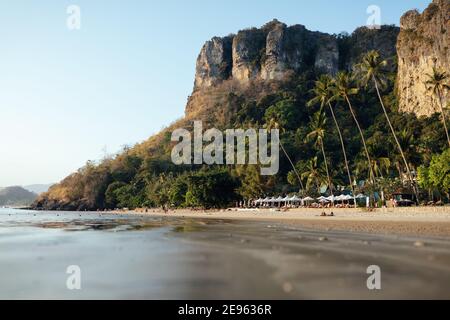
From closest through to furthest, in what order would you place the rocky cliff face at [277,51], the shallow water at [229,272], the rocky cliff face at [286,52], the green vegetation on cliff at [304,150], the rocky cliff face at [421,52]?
the shallow water at [229,272]
the green vegetation on cliff at [304,150]
the rocky cliff face at [421,52]
the rocky cliff face at [286,52]
the rocky cliff face at [277,51]

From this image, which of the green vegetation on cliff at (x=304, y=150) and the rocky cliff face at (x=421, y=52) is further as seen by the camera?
the rocky cliff face at (x=421, y=52)

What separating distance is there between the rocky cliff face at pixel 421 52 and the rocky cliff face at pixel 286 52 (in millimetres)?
57964

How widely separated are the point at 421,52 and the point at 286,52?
77.6 m

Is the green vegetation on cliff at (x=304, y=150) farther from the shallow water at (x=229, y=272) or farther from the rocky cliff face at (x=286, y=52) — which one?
the shallow water at (x=229, y=272)

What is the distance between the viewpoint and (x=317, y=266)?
12961 mm

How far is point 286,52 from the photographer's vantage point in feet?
604

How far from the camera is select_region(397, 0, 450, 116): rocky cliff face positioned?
348ft

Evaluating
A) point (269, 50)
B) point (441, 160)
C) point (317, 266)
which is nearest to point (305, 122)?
point (269, 50)

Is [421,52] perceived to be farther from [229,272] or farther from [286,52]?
[229,272]

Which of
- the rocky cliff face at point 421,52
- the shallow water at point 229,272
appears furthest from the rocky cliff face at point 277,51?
the shallow water at point 229,272

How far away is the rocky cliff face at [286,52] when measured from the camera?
18112cm

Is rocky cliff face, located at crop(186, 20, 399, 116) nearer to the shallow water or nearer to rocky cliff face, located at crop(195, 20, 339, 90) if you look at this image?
rocky cliff face, located at crop(195, 20, 339, 90)

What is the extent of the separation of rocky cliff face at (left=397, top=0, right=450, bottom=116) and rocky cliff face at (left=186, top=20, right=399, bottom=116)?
57964 mm
